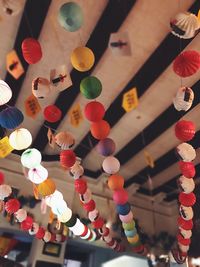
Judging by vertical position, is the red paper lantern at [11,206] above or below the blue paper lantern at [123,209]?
below

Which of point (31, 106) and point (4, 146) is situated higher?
point (31, 106)

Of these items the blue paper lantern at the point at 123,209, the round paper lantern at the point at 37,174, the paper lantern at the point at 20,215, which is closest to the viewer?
the round paper lantern at the point at 37,174

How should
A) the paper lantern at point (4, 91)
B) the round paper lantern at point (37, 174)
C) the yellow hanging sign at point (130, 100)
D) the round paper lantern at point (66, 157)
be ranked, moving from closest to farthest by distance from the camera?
the paper lantern at point (4, 91) < the yellow hanging sign at point (130, 100) < the round paper lantern at point (66, 157) < the round paper lantern at point (37, 174)

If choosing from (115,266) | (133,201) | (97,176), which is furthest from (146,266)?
(97,176)

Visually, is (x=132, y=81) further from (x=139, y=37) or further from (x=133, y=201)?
(x=133, y=201)

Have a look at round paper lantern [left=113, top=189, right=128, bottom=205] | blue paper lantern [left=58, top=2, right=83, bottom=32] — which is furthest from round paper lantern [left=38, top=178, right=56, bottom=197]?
blue paper lantern [left=58, top=2, right=83, bottom=32]

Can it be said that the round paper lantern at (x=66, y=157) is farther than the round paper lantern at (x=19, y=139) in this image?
Yes

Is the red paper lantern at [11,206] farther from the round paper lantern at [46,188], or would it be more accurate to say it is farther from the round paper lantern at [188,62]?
the round paper lantern at [188,62]

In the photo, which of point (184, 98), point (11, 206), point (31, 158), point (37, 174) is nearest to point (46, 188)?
point (37, 174)

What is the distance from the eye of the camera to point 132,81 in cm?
374

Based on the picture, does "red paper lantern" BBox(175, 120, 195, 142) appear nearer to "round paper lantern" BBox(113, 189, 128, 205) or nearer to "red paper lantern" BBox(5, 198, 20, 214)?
"round paper lantern" BBox(113, 189, 128, 205)

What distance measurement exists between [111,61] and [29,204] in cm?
316

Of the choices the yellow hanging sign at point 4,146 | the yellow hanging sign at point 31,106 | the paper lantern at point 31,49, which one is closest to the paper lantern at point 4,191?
the yellow hanging sign at point 4,146

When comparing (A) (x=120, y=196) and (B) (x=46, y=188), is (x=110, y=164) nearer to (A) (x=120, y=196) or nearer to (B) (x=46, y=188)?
(A) (x=120, y=196)
